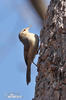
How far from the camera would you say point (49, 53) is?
2.78 metres

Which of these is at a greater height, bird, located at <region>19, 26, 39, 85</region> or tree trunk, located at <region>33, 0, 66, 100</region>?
bird, located at <region>19, 26, 39, 85</region>

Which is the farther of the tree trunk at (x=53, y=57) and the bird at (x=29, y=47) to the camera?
the bird at (x=29, y=47)

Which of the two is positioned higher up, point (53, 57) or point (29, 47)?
point (29, 47)

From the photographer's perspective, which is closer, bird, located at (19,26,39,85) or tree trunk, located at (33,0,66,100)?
tree trunk, located at (33,0,66,100)

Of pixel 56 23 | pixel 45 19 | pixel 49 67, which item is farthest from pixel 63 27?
pixel 45 19

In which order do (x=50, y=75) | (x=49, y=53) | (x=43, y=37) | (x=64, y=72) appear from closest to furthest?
(x=64, y=72)
(x=50, y=75)
(x=49, y=53)
(x=43, y=37)

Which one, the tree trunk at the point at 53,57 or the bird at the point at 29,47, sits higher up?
the bird at the point at 29,47

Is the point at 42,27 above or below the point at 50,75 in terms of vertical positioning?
above

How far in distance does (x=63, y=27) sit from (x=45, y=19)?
63 cm

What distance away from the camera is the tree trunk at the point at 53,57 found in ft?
7.91

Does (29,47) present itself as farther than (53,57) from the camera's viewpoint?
Yes

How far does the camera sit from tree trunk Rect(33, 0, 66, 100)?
2411 mm

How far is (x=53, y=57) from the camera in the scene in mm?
2646

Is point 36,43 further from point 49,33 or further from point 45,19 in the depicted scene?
point 49,33
